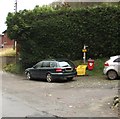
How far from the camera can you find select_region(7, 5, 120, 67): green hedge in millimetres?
27602

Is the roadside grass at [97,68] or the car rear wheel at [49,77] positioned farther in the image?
the roadside grass at [97,68]

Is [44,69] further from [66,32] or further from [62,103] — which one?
[62,103]

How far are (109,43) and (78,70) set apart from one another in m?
3.68

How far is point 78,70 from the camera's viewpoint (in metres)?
25.6

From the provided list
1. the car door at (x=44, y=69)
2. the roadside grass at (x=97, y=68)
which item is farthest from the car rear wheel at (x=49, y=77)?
the roadside grass at (x=97, y=68)

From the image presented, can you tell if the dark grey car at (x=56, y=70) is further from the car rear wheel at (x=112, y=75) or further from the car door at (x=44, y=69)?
the car rear wheel at (x=112, y=75)

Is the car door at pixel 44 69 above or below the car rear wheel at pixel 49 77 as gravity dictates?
above

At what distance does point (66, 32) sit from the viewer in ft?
93.6

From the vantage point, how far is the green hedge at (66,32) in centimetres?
2760

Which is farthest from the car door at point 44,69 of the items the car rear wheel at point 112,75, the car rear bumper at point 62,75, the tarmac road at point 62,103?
the tarmac road at point 62,103

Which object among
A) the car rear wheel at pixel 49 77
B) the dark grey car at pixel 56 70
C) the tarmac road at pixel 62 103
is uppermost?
the dark grey car at pixel 56 70

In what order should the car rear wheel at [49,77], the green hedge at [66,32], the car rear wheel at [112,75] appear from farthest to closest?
the green hedge at [66,32] → the car rear wheel at [49,77] → the car rear wheel at [112,75]

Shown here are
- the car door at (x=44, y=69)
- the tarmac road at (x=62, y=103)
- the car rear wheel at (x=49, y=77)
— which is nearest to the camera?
the tarmac road at (x=62, y=103)

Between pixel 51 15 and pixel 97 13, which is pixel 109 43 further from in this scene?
pixel 51 15
